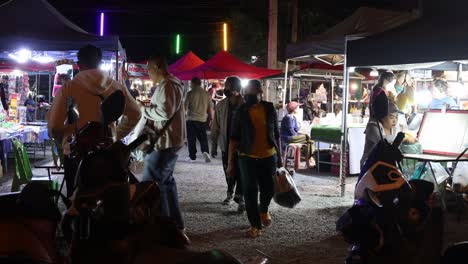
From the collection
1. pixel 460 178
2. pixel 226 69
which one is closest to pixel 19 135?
pixel 226 69

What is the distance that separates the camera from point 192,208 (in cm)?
840

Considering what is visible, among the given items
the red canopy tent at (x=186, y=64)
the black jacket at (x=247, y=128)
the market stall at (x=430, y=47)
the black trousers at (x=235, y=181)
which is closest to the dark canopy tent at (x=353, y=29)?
the market stall at (x=430, y=47)

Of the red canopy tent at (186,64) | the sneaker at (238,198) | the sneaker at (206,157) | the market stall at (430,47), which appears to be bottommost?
the sneaker at (238,198)

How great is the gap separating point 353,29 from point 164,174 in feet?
15.5

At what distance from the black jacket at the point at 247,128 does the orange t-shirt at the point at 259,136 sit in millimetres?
38

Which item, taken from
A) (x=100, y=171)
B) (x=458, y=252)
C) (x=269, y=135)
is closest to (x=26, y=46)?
(x=269, y=135)

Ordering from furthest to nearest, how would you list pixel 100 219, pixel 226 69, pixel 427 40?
pixel 226 69, pixel 427 40, pixel 100 219

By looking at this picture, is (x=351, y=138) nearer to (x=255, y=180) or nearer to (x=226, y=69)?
(x=255, y=180)

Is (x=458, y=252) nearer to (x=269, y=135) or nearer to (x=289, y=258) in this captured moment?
(x=289, y=258)

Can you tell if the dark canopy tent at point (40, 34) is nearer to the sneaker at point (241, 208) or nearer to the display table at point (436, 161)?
the sneaker at point (241, 208)

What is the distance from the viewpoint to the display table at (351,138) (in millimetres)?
11648

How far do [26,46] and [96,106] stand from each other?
465 centimetres

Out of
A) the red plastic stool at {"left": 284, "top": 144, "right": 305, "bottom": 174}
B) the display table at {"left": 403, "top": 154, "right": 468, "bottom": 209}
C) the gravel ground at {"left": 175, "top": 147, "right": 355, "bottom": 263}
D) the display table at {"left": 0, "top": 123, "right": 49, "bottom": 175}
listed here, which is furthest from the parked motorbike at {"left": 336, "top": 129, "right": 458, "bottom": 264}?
the display table at {"left": 0, "top": 123, "right": 49, "bottom": 175}

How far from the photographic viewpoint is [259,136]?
6.73 m
